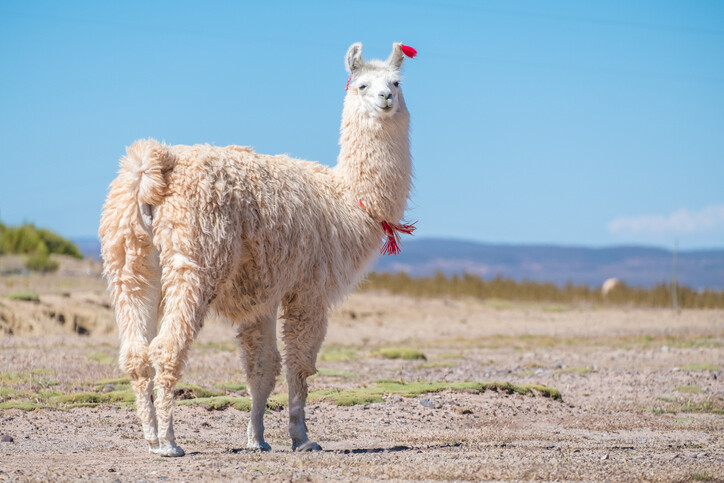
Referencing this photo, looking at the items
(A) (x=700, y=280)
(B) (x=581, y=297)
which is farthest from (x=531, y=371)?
(A) (x=700, y=280)

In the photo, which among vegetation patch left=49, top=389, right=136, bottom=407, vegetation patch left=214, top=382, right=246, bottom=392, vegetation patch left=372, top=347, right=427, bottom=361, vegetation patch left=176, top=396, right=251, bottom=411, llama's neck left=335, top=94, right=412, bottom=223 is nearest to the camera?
llama's neck left=335, top=94, right=412, bottom=223

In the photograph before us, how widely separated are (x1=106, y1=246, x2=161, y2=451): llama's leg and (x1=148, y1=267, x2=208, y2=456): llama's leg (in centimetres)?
13

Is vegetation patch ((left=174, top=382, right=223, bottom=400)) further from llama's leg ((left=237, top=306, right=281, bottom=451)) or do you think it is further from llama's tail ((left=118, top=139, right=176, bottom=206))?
llama's tail ((left=118, top=139, right=176, bottom=206))

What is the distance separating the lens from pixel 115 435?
28.0 ft

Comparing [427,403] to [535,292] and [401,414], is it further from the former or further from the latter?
[535,292]

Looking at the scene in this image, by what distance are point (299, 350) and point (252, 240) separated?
3.84 feet

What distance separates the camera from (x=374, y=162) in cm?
862

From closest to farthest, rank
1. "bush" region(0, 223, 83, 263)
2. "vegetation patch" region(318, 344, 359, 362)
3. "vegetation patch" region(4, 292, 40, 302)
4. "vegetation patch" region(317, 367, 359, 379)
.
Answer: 1. "vegetation patch" region(317, 367, 359, 379)
2. "vegetation patch" region(318, 344, 359, 362)
3. "vegetation patch" region(4, 292, 40, 302)
4. "bush" region(0, 223, 83, 263)

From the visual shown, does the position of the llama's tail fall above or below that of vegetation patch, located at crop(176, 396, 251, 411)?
→ above

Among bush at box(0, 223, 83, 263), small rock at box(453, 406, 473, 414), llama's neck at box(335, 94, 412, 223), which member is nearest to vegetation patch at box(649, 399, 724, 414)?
small rock at box(453, 406, 473, 414)

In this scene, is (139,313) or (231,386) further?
(231,386)

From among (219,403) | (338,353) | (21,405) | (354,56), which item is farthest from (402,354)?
(354,56)

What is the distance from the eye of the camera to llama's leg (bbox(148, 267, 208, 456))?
680 cm

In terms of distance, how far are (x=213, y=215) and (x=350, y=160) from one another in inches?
80.3
